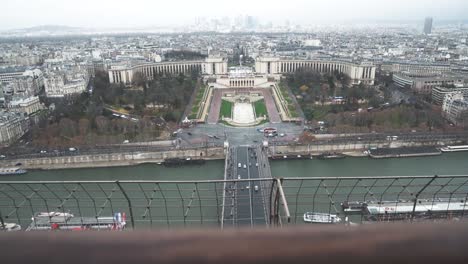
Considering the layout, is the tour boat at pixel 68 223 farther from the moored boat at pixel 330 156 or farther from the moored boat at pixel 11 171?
the moored boat at pixel 330 156

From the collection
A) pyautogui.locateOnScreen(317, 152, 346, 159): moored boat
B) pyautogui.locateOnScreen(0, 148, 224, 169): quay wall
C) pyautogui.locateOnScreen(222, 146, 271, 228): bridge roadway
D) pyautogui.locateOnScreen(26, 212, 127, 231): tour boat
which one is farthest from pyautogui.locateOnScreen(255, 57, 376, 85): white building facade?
pyautogui.locateOnScreen(26, 212, 127, 231): tour boat

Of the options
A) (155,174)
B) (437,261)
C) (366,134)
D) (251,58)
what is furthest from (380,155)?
(251,58)

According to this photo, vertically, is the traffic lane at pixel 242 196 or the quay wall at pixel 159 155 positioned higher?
the traffic lane at pixel 242 196

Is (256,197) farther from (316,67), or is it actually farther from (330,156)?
(316,67)

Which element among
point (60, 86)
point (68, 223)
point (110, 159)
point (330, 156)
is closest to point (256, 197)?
point (68, 223)

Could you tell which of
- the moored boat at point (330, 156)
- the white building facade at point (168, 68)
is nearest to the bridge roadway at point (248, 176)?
the moored boat at point (330, 156)

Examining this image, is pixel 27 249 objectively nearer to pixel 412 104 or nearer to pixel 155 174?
pixel 155 174

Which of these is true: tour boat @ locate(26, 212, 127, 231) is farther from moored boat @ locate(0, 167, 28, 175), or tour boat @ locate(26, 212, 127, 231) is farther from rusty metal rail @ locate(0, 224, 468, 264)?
moored boat @ locate(0, 167, 28, 175)

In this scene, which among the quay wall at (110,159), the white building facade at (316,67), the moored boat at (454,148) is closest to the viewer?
the quay wall at (110,159)

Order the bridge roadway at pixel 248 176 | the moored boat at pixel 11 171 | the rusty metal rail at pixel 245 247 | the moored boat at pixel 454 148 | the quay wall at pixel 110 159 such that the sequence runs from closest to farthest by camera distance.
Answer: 1. the rusty metal rail at pixel 245 247
2. the bridge roadway at pixel 248 176
3. the moored boat at pixel 11 171
4. the quay wall at pixel 110 159
5. the moored boat at pixel 454 148
